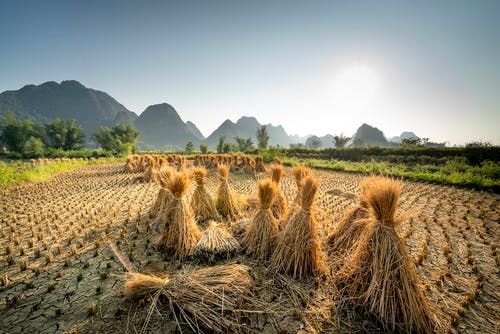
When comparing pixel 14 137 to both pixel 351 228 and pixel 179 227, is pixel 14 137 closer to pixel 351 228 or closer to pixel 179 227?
pixel 179 227

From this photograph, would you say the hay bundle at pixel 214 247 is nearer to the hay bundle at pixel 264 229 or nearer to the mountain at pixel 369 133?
the hay bundle at pixel 264 229

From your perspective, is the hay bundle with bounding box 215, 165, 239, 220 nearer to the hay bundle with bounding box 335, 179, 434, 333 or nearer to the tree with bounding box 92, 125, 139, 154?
the hay bundle with bounding box 335, 179, 434, 333

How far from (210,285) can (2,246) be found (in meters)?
4.81

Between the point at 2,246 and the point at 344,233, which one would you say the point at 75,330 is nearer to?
the point at 2,246

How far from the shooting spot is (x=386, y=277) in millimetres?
2232

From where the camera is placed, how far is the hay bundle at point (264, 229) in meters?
3.45

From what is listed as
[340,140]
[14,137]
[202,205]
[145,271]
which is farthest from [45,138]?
[340,140]

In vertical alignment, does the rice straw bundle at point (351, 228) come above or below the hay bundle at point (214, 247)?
above

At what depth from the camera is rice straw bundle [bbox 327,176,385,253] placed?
11.4 ft

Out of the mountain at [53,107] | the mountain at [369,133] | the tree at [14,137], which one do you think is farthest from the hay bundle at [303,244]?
the mountain at [53,107]

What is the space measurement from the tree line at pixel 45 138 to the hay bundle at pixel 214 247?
4345 centimetres

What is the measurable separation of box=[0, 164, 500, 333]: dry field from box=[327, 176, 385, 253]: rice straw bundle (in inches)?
11.3

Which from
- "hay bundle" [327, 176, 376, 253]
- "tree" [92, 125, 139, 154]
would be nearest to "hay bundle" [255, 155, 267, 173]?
"hay bundle" [327, 176, 376, 253]

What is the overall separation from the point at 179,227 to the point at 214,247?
2.52ft
